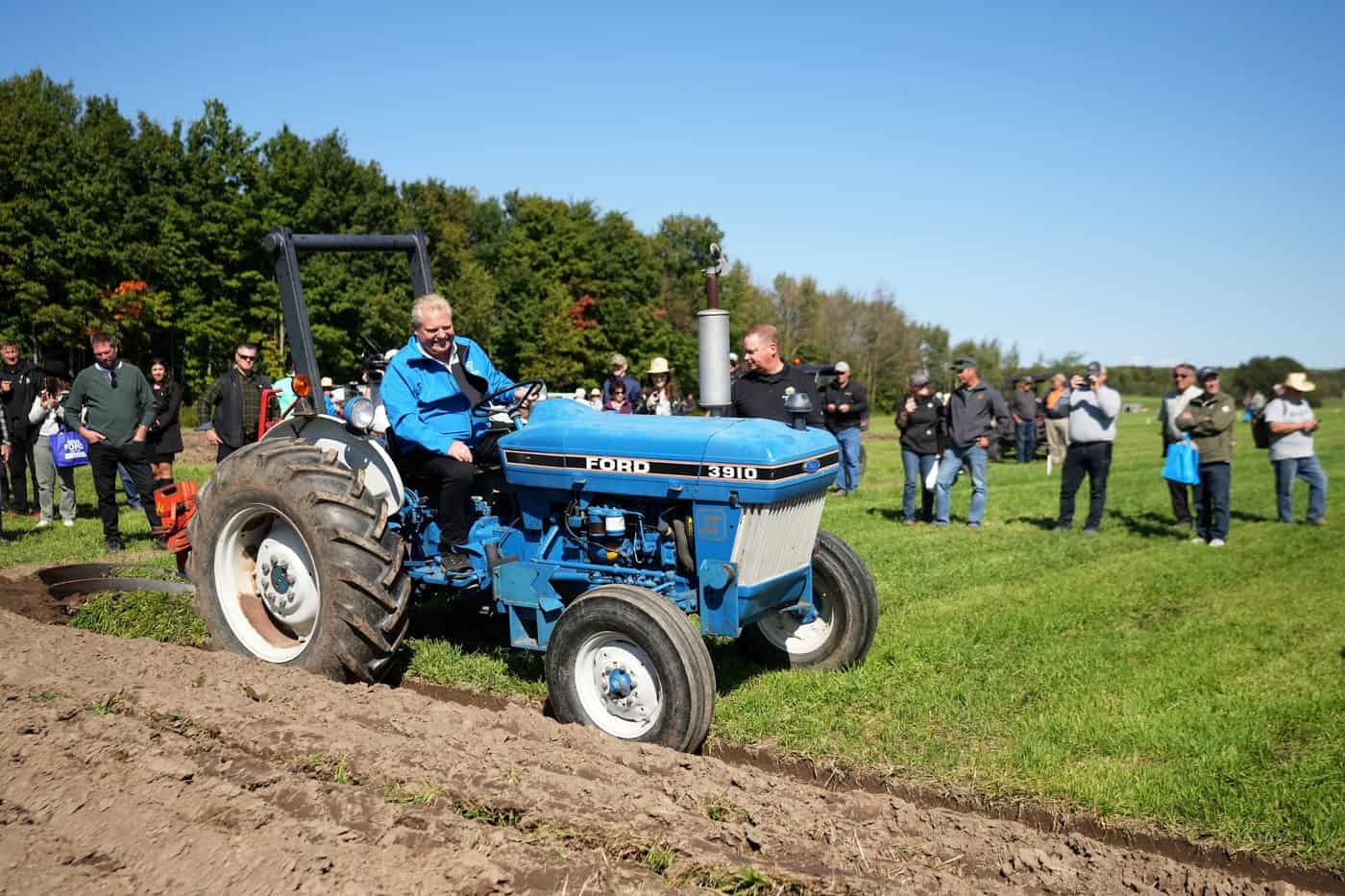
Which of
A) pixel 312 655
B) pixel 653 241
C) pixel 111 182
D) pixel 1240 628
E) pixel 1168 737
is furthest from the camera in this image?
pixel 653 241

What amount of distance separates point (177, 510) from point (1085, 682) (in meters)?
5.67

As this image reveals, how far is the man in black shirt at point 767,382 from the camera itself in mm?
6477

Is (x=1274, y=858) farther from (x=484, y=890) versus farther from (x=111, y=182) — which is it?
(x=111, y=182)

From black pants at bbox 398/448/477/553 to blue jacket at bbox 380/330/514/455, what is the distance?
72mm

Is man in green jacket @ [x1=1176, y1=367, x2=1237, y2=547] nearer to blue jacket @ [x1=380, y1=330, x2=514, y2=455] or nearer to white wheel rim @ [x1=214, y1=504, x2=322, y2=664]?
blue jacket @ [x1=380, y1=330, x2=514, y2=455]

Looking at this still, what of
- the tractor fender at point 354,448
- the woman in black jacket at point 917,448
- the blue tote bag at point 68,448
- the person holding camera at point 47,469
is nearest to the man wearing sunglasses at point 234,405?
the blue tote bag at point 68,448

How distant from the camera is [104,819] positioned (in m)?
3.48

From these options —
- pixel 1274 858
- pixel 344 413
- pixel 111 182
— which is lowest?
pixel 1274 858

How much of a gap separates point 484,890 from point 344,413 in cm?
350

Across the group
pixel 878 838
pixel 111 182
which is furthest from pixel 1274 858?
pixel 111 182

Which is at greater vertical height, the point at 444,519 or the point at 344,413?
the point at 344,413

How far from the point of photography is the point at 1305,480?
11.9 metres

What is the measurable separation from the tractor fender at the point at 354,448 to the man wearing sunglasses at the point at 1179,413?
8747 mm

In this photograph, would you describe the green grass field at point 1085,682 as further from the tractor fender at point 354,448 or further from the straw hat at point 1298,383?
the straw hat at point 1298,383
